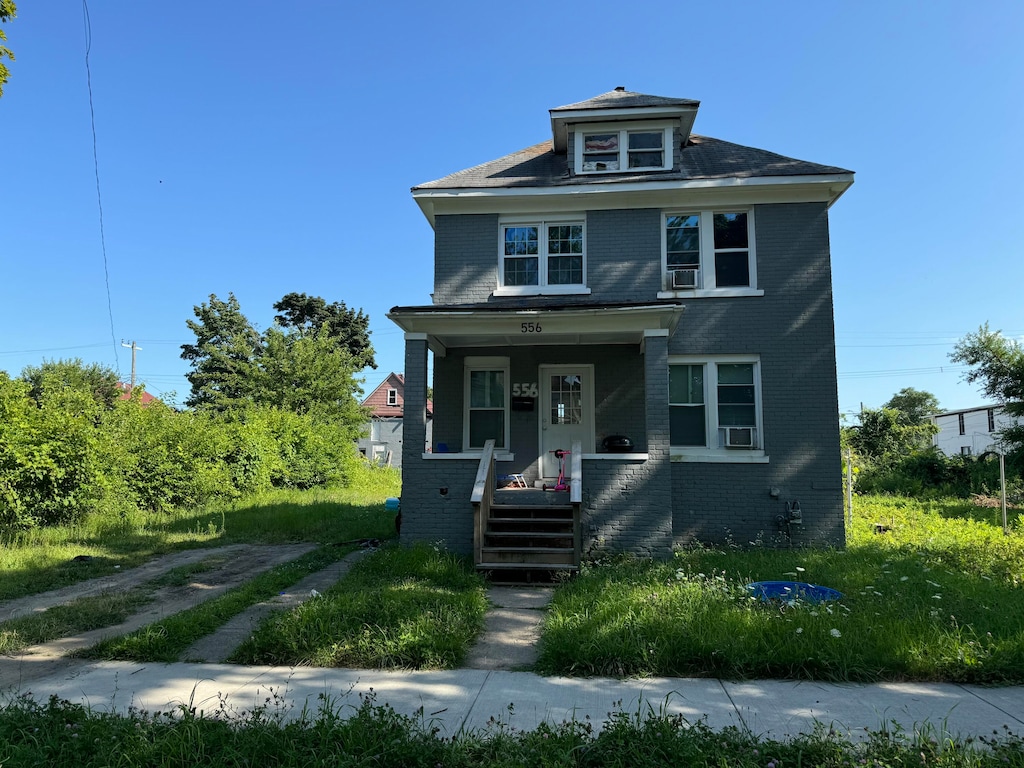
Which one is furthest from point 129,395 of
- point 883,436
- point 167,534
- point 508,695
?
point 883,436

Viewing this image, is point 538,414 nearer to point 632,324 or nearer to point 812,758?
point 632,324

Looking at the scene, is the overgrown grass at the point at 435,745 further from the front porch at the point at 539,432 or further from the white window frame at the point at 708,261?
the white window frame at the point at 708,261

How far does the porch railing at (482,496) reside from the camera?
8.50 metres

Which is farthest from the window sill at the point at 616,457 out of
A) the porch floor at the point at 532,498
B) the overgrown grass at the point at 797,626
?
the overgrown grass at the point at 797,626

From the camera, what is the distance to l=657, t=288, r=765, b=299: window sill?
1119 centimetres

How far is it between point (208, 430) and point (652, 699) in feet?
48.3

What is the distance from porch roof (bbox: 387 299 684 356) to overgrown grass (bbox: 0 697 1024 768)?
21.4ft

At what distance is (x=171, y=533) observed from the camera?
492 inches

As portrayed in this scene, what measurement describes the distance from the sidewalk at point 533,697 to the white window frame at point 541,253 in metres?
7.89

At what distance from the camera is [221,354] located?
34500mm

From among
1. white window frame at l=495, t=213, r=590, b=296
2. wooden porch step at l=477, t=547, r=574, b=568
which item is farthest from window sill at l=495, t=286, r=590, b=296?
wooden porch step at l=477, t=547, r=574, b=568

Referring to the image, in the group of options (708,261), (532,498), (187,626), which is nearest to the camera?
(187,626)

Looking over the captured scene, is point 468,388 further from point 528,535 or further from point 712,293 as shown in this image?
point 712,293

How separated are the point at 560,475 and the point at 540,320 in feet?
8.97
